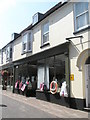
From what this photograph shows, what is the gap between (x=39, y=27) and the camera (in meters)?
13.6

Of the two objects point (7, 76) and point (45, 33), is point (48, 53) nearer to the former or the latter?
point (45, 33)

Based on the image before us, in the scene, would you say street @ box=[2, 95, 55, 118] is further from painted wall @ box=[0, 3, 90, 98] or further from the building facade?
painted wall @ box=[0, 3, 90, 98]

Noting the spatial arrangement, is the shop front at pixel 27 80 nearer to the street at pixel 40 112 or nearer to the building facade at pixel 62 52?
the building facade at pixel 62 52

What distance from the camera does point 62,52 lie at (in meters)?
10.1

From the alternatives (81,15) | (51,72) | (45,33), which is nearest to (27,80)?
(51,72)

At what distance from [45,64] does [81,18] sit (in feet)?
15.1

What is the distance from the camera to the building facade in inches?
340

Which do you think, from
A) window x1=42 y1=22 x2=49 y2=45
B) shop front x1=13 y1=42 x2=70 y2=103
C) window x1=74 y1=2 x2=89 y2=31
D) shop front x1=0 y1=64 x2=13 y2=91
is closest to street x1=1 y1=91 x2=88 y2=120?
shop front x1=13 y1=42 x2=70 y2=103

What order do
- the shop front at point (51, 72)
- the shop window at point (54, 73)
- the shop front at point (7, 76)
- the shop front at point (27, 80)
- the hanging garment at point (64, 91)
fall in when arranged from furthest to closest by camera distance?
the shop front at point (7, 76), the shop front at point (27, 80), the shop window at point (54, 73), the shop front at point (51, 72), the hanging garment at point (64, 91)

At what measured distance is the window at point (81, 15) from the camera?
8.89 meters

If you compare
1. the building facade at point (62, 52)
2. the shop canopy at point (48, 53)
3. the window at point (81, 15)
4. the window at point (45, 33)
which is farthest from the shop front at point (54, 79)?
the window at point (81, 15)

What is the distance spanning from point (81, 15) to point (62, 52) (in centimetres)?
257

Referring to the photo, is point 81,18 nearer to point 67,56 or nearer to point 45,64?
point 67,56

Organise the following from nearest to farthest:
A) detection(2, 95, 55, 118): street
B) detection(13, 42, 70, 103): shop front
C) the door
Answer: detection(2, 95, 55, 118): street, the door, detection(13, 42, 70, 103): shop front
